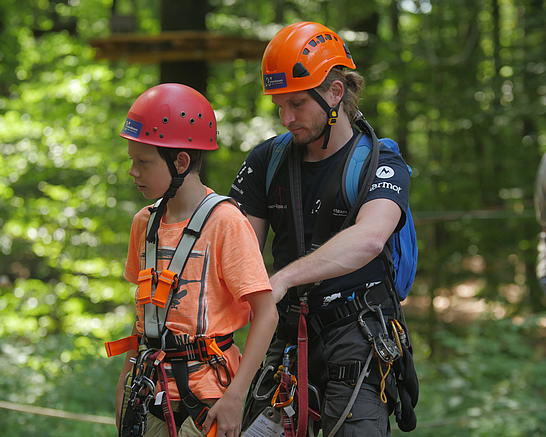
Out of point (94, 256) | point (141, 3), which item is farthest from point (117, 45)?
point (141, 3)

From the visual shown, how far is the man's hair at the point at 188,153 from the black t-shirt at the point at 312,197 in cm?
40

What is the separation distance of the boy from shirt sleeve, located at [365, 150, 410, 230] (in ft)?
1.48

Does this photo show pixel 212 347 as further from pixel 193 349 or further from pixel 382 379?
pixel 382 379

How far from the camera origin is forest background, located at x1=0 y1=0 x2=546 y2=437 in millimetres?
7688

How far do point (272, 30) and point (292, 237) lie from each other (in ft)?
16.5

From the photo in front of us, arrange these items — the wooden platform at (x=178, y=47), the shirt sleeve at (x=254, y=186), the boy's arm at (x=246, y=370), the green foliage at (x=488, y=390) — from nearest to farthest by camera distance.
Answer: the boy's arm at (x=246, y=370), the shirt sleeve at (x=254, y=186), the green foliage at (x=488, y=390), the wooden platform at (x=178, y=47)

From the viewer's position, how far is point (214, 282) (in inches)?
87.7

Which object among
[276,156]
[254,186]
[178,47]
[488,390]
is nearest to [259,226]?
[254,186]

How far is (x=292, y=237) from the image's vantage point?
2.66 meters

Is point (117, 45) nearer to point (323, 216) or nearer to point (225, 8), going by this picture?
point (225, 8)

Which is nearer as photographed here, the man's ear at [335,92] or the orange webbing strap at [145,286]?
the orange webbing strap at [145,286]

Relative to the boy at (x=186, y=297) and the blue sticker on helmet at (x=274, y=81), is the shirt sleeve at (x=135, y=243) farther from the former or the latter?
the blue sticker on helmet at (x=274, y=81)

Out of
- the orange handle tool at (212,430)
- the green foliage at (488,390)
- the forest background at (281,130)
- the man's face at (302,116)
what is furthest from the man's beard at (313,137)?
the forest background at (281,130)

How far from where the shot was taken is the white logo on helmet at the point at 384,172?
8.20ft
